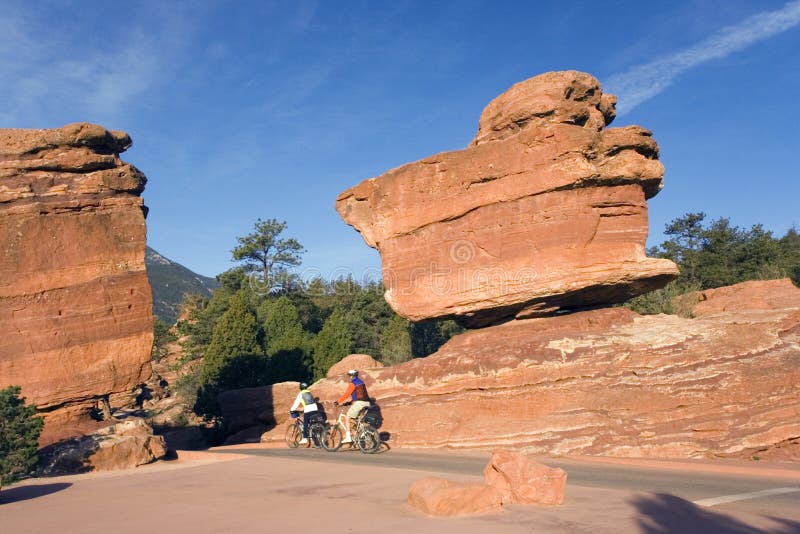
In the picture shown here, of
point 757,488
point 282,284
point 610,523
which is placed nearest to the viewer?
point 610,523

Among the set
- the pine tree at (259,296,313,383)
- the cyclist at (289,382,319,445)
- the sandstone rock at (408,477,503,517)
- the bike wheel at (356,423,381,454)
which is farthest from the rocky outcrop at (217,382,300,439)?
the sandstone rock at (408,477,503,517)

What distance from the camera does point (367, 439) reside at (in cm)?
1527

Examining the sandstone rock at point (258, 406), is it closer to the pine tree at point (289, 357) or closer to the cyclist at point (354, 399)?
the pine tree at point (289, 357)

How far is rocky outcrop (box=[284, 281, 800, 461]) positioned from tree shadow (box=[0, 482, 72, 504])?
29.9ft

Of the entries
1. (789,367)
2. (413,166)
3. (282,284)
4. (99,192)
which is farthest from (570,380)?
(282,284)

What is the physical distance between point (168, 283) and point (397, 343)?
354ft

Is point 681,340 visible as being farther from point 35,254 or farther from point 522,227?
point 35,254

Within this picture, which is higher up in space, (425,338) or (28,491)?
(425,338)

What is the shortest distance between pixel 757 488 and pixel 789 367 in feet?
18.6

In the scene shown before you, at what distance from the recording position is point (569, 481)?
997 cm

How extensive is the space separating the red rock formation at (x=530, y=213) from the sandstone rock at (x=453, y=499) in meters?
11.6

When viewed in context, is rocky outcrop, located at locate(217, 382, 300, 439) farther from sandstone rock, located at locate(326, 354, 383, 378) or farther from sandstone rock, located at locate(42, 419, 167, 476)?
sandstone rock, located at locate(42, 419, 167, 476)

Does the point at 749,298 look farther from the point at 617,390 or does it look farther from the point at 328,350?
the point at 328,350

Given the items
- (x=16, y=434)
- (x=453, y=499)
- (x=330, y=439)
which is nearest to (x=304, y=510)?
(x=453, y=499)
